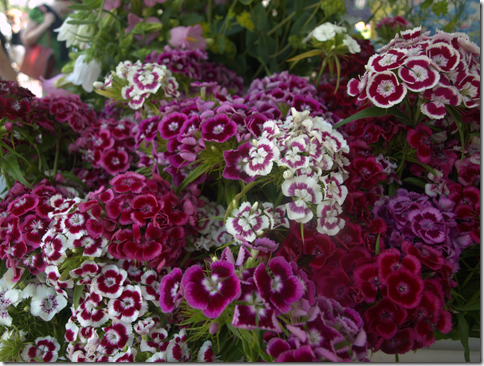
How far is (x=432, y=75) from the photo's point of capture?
2.33ft

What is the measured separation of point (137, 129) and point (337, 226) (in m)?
0.69

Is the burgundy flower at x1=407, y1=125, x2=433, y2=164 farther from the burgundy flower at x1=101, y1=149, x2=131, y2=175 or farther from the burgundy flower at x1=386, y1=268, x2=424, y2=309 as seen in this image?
the burgundy flower at x1=101, y1=149, x2=131, y2=175

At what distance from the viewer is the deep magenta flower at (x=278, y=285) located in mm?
535

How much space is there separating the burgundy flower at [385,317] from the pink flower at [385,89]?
1.50 ft

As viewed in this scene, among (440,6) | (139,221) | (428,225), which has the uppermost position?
(440,6)

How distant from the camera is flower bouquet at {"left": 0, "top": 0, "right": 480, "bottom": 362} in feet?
2.03

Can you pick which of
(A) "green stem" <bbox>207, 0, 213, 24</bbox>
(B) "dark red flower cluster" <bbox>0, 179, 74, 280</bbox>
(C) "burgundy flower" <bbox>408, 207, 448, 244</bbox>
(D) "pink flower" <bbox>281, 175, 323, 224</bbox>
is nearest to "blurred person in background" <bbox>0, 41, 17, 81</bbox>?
(A) "green stem" <bbox>207, 0, 213, 24</bbox>

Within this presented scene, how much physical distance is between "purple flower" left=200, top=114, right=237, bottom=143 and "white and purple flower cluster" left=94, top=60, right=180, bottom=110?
28cm

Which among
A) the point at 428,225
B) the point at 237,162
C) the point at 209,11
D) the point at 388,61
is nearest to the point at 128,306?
the point at 237,162

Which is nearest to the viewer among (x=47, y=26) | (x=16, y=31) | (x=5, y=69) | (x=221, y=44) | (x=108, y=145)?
(x=108, y=145)

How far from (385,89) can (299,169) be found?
1.04ft

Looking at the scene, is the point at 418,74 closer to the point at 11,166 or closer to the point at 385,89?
the point at 385,89

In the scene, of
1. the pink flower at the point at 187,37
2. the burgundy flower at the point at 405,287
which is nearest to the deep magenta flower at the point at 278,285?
the burgundy flower at the point at 405,287

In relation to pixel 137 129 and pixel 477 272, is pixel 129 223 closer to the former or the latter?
pixel 137 129
